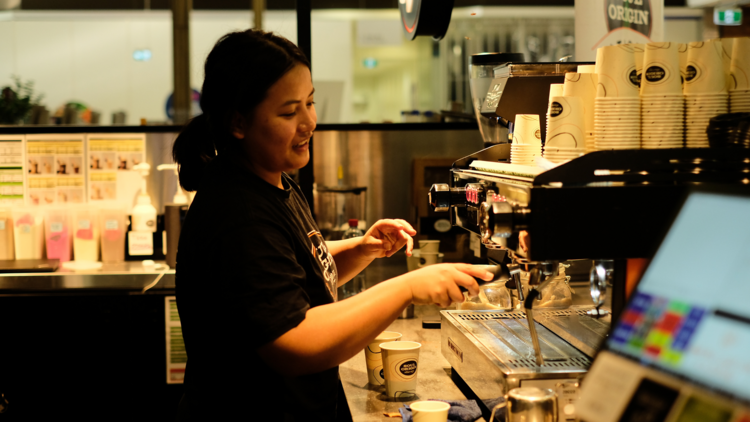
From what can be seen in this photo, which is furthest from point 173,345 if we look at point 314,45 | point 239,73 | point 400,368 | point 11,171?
point 314,45

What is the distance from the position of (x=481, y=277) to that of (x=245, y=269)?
0.42 meters

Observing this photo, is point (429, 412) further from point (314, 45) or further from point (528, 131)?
point (314, 45)

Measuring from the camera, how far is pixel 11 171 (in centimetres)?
332

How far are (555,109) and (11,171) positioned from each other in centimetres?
296

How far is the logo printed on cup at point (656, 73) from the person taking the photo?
4.04ft

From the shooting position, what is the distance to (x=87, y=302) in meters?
2.86

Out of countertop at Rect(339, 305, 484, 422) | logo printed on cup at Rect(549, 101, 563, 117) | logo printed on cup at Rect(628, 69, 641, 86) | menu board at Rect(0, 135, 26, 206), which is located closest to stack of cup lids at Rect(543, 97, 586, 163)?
logo printed on cup at Rect(549, 101, 563, 117)

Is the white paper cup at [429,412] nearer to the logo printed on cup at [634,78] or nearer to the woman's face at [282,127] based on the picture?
the woman's face at [282,127]

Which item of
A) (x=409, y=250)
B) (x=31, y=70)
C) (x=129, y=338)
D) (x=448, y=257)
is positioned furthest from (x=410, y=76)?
(x=409, y=250)

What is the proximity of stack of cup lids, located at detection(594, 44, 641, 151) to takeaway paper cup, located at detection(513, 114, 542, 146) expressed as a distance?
0.21 metres

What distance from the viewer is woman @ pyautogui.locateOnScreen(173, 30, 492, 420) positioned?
1125mm

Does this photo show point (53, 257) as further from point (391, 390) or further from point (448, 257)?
point (391, 390)

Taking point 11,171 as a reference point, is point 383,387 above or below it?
below

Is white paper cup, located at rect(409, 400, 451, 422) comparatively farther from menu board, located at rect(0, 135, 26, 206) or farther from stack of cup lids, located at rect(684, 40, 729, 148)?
menu board, located at rect(0, 135, 26, 206)
